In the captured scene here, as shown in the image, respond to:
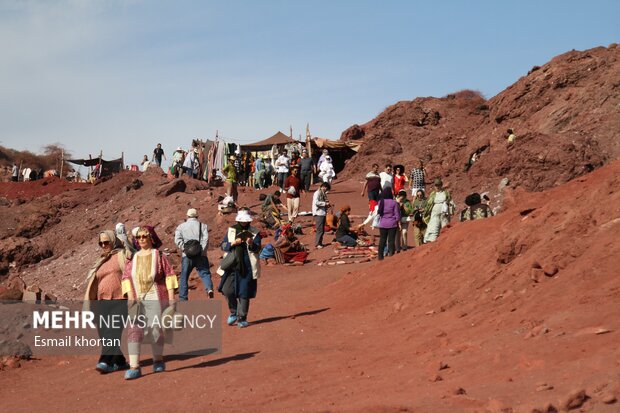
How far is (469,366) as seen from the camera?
25.3 feet

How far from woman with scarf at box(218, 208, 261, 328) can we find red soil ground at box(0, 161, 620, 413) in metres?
0.38

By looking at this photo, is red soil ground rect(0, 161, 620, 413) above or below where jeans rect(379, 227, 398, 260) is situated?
below

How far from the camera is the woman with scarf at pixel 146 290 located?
944 centimetres

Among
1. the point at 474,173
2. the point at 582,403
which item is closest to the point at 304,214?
the point at 474,173

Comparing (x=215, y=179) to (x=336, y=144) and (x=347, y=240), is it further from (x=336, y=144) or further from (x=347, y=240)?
(x=347, y=240)

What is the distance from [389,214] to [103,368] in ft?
26.3

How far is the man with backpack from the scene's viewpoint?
550 inches

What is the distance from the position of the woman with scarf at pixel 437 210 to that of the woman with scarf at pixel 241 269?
6.17 meters

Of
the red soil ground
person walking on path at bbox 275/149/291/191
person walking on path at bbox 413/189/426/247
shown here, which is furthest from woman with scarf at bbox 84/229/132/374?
person walking on path at bbox 275/149/291/191

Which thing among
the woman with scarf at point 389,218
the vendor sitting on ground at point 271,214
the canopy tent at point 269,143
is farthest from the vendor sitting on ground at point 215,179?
the woman with scarf at point 389,218

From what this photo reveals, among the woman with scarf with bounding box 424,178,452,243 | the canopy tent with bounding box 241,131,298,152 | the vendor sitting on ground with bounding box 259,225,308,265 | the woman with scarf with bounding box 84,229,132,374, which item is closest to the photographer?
the woman with scarf with bounding box 84,229,132,374

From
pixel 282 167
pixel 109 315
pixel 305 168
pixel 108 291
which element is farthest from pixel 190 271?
pixel 282 167

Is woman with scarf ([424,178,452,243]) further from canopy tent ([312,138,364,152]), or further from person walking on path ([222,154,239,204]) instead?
canopy tent ([312,138,364,152])

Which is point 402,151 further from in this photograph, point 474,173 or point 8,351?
point 8,351
